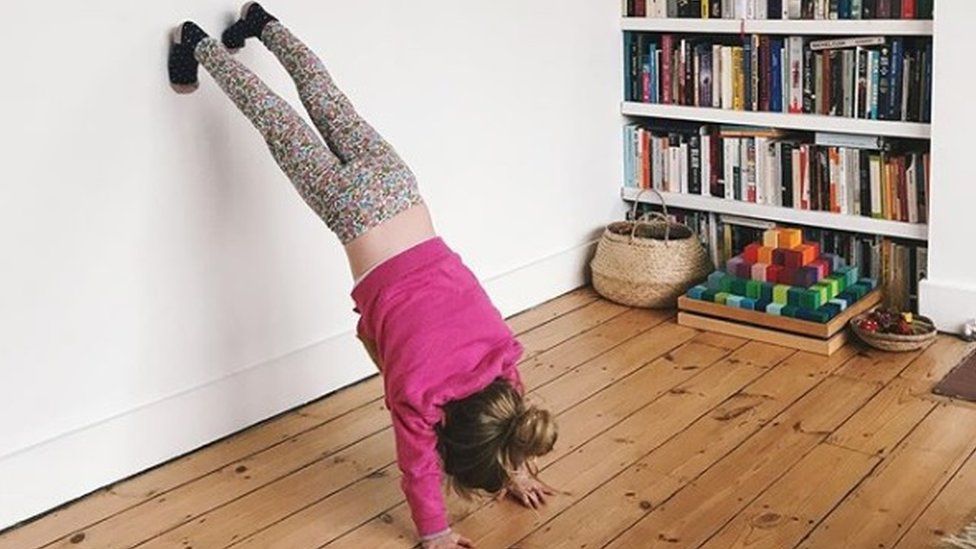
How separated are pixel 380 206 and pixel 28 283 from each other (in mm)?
770

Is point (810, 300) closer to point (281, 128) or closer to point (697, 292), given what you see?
point (697, 292)

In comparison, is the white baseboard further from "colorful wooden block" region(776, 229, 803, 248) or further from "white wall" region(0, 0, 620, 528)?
"white wall" region(0, 0, 620, 528)

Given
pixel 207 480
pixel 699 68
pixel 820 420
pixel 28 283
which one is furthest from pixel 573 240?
pixel 28 283

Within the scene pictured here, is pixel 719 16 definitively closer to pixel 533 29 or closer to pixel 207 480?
pixel 533 29

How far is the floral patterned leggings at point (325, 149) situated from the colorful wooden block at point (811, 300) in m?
1.34

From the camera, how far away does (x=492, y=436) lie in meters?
2.36

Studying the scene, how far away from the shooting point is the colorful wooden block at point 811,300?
354 cm

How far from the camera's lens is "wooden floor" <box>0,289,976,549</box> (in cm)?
258

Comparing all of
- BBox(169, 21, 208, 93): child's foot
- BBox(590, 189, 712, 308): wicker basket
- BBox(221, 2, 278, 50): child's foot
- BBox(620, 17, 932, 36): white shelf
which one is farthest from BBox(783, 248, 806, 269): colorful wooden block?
BBox(169, 21, 208, 93): child's foot

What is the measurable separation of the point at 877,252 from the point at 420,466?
1946mm

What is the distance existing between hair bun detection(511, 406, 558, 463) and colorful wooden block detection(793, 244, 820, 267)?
1559 mm

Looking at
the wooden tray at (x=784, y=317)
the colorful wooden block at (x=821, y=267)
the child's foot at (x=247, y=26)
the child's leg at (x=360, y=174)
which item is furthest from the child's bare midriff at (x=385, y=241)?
the colorful wooden block at (x=821, y=267)

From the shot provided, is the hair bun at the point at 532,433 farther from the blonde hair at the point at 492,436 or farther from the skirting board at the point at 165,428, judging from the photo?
the skirting board at the point at 165,428

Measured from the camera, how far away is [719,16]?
3932mm
